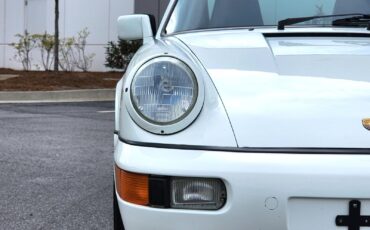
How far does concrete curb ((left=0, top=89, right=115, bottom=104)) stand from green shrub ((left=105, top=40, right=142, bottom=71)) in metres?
3.56

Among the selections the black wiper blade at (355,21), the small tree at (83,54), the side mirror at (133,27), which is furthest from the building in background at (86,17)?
the black wiper blade at (355,21)

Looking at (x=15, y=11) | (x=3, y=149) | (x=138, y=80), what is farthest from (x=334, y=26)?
(x=15, y=11)

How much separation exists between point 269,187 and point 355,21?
1484mm

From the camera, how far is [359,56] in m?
2.26

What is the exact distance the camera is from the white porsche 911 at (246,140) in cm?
188

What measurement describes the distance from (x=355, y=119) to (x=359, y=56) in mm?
384

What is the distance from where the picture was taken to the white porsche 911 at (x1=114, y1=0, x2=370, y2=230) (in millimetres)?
1885

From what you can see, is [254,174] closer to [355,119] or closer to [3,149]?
[355,119]

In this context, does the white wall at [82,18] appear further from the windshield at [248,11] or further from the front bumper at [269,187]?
the front bumper at [269,187]

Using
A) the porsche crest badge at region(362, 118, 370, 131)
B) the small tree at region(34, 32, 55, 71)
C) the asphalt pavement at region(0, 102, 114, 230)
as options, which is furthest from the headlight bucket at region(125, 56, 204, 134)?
the small tree at region(34, 32, 55, 71)

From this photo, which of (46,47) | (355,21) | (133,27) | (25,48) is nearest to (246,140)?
(355,21)

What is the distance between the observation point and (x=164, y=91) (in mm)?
2104

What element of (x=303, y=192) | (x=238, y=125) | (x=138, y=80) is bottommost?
(x=303, y=192)

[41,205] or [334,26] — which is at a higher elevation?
[334,26]
